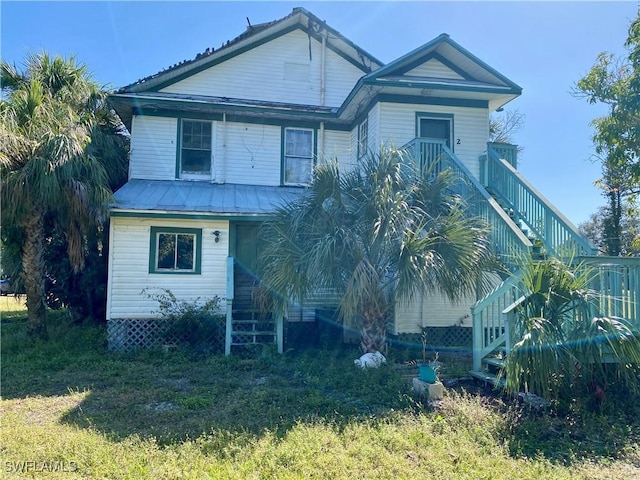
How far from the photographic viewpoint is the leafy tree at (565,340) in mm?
5469

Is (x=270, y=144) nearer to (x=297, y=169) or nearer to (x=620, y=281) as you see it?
(x=297, y=169)

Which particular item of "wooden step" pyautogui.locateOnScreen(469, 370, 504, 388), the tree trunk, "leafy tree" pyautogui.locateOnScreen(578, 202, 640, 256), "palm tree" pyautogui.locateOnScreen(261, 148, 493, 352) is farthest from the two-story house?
"leafy tree" pyautogui.locateOnScreen(578, 202, 640, 256)

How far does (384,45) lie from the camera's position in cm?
1496

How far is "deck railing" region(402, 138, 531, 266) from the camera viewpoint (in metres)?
7.36

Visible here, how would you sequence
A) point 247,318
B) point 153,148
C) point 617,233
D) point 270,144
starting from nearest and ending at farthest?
point 247,318, point 153,148, point 270,144, point 617,233

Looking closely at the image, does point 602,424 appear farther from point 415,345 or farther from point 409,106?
point 409,106

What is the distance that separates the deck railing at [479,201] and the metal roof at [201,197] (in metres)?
3.18

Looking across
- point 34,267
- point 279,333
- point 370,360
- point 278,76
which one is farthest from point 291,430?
point 278,76

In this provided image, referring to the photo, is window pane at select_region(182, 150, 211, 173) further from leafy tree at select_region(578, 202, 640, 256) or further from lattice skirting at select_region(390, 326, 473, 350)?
leafy tree at select_region(578, 202, 640, 256)

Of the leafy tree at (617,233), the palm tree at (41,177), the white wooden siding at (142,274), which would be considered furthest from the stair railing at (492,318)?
the leafy tree at (617,233)

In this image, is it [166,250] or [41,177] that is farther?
[166,250]

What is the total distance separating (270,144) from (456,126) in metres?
5.27

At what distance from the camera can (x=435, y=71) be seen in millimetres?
11703

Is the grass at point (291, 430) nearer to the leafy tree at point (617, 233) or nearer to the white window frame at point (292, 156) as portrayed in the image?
the white window frame at point (292, 156)
